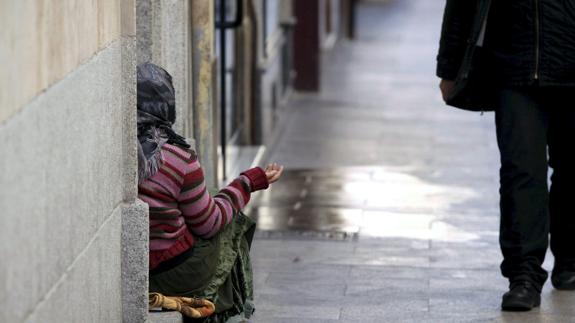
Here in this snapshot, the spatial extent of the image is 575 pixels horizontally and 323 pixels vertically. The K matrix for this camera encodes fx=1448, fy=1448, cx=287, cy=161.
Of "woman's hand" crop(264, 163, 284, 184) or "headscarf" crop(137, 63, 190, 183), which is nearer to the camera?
"headscarf" crop(137, 63, 190, 183)

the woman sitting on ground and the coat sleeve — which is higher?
the coat sleeve

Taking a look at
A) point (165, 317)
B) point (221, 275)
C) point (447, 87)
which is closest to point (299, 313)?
point (221, 275)

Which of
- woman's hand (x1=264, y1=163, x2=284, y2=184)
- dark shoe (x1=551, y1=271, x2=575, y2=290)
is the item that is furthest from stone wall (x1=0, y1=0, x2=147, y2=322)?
dark shoe (x1=551, y1=271, x2=575, y2=290)

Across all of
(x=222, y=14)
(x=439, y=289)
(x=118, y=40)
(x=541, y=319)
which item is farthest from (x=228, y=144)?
(x=118, y=40)

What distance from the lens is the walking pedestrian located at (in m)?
5.98

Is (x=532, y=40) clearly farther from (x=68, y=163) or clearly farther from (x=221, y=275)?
(x=68, y=163)

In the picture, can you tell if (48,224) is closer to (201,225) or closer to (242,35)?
(201,225)

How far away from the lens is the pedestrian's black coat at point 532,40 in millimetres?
5977

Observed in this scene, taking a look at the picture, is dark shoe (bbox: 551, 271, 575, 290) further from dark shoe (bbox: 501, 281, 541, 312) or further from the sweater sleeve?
the sweater sleeve

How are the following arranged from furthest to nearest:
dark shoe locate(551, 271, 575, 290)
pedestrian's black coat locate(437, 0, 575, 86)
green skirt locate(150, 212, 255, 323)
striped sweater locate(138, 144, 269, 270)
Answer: dark shoe locate(551, 271, 575, 290)
pedestrian's black coat locate(437, 0, 575, 86)
green skirt locate(150, 212, 255, 323)
striped sweater locate(138, 144, 269, 270)

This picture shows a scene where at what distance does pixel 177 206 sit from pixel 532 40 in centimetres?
169

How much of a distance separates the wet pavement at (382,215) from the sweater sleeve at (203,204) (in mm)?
691

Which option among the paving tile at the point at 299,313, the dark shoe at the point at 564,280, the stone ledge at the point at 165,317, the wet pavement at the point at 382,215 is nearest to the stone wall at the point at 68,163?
the stone ledge at the point at 165,317

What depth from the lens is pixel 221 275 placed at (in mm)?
5555
